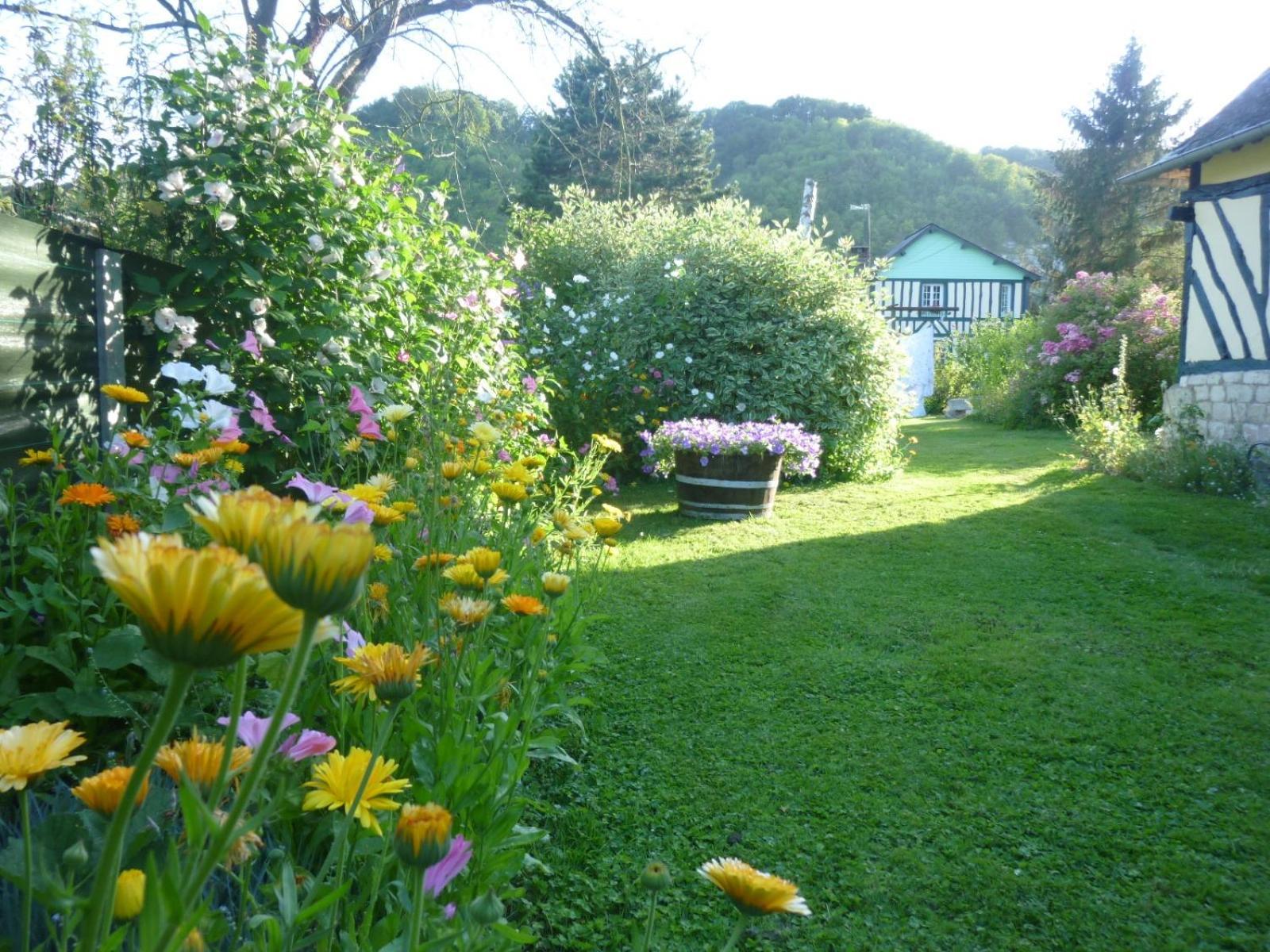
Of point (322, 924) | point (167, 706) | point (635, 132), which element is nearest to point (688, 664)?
point (322, 924)

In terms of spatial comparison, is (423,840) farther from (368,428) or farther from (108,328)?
(108,328)

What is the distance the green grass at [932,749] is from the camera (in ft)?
5.85

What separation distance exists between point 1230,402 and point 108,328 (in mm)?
7719

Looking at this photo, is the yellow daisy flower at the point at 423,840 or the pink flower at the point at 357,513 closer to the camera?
the yellow daisy flower at the point at 423,840

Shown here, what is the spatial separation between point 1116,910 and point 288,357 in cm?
277

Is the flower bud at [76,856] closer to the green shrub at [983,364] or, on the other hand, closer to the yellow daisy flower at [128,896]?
the yellow daisy flower at [128,896]

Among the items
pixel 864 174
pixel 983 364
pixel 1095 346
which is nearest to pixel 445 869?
pixel 1095 346

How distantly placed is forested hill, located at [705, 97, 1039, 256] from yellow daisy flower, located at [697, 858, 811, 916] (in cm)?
2670

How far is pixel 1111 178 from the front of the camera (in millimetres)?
23188

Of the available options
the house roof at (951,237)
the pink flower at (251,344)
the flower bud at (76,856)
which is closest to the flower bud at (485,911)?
the flower bud at (76,856)

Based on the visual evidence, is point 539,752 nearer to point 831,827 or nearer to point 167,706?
point 831,827

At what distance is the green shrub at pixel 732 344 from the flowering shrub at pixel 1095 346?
16.5 feet

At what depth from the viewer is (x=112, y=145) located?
3.48 meters

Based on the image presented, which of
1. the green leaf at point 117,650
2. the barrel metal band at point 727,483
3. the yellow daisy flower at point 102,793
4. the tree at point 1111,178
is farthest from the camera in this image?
the tree at point 1111,178
